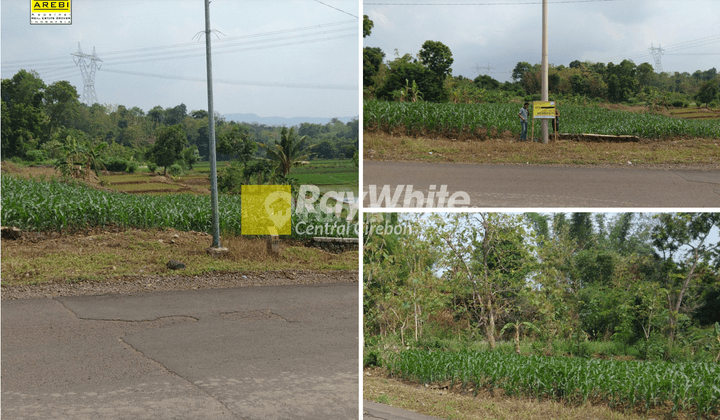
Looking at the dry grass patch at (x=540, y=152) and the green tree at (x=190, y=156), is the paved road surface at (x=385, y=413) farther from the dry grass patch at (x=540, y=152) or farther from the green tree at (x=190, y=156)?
the green tree at (x=190, y=156)

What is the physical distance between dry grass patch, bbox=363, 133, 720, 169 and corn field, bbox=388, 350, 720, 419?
7045 mm

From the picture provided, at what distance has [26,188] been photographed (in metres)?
17.3

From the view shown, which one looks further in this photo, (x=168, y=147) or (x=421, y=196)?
(x=168, y=147)

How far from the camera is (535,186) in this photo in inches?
396

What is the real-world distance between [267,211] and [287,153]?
2.88 m

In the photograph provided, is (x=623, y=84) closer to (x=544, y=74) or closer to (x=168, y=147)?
(x=544, y=74)

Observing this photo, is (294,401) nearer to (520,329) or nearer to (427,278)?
(427,278)

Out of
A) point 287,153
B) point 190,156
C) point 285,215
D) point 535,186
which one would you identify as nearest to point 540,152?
point 535,186

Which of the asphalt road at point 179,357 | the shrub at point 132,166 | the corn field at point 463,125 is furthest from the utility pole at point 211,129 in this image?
the shrub at point 132,166

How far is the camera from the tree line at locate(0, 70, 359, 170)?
30.1m

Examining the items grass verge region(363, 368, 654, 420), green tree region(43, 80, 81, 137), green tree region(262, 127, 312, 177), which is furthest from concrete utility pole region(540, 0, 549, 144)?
green tree region(43, 80, 81, 137)

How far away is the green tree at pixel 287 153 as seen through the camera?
17.0 meters

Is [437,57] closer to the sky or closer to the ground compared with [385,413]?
closer to the sky

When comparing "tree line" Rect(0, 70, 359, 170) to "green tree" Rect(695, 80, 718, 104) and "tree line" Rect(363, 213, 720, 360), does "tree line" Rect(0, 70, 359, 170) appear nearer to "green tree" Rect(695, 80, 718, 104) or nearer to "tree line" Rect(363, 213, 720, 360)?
"tree line" Rect(363, 213, 720, 360)
